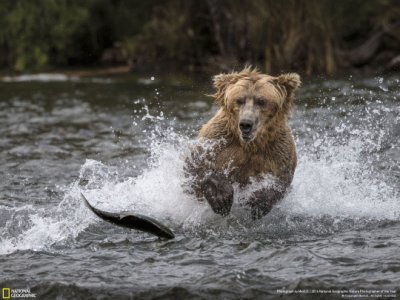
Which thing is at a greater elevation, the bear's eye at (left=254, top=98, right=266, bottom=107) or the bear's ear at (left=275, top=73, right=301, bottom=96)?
the bear's ear at (left=275, top=73, right=301, bottom=96)

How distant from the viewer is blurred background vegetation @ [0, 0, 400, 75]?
20.2 metres

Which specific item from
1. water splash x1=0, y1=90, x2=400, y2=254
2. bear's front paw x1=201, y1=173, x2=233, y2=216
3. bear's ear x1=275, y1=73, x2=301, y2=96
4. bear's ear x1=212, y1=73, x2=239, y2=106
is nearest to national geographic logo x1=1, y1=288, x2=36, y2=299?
water splash x1=0, y1=90, x2=400, y2=254

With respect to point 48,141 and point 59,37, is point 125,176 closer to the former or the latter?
point 48,141

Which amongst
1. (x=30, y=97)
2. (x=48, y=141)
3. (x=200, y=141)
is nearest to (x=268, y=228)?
(x=200, y=141)

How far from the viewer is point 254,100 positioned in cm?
712

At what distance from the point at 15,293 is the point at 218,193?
87.3 inches

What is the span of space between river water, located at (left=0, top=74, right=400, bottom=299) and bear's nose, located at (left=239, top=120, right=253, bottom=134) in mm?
780

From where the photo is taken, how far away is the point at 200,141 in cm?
752

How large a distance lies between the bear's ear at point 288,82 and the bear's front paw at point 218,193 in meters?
1.14

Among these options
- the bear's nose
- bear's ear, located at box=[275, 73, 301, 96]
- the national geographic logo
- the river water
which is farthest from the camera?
bear's ear, located at box=[275, 73, 301, 96]

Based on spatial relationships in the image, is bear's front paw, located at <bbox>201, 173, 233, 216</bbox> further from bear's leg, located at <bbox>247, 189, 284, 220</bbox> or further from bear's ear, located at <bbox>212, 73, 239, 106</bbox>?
bear's ear, located at <bbox>212, 73, 239, 106</bbox>

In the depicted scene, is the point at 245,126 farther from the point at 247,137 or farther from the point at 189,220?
the point at 189,220

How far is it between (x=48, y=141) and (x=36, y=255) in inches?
240

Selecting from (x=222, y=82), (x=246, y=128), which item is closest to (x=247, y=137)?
(x=246, y=128)
